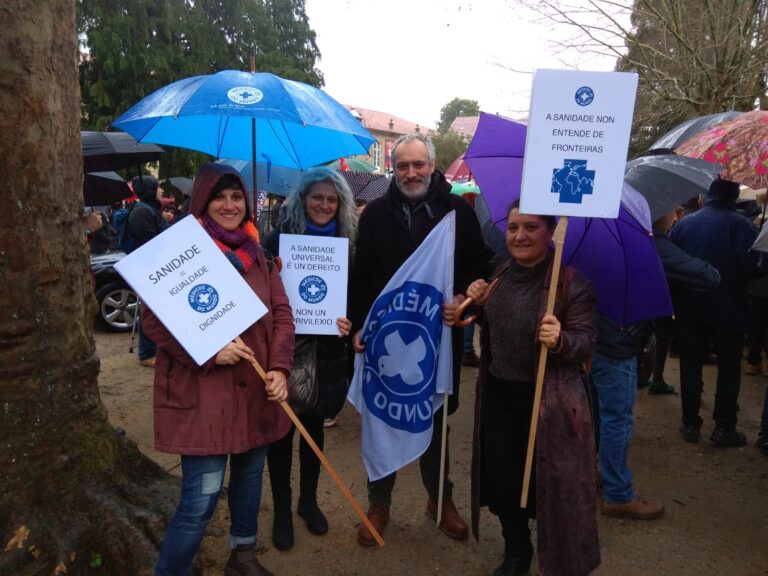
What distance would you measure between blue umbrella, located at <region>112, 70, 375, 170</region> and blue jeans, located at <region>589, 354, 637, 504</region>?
189cm

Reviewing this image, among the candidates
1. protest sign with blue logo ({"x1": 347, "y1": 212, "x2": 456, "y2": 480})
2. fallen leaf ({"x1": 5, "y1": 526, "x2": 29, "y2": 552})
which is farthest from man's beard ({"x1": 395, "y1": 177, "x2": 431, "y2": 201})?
fallen leaf ({"x1": 5, "y1": 526, "x2": 29, "y2": 552})

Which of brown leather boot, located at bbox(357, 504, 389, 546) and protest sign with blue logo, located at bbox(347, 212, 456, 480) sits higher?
protest sign with blue logo, located at bbox(347, 212, 456, 480)

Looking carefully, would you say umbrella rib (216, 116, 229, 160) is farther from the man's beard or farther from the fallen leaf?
the fallen leaf

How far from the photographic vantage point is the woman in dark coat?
225cm

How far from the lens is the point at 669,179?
285 cm

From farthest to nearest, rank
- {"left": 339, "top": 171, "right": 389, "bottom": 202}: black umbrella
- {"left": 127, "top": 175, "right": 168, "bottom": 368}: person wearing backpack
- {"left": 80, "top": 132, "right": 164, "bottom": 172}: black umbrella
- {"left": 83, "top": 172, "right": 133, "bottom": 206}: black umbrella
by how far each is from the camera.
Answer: {"left": 339, "top": 171, "right": 389, "bottom": 202}: black umbrella → {"left": 83, "top": 172, "right": 133, "bottom": 206}: black umbrella → {"left": 127, "top": 175, "right": 168, "bottom": 368}: person wearing backpack → {"left": 80, "top": 132, "right": 164, "bottom": 172}: black umbrella

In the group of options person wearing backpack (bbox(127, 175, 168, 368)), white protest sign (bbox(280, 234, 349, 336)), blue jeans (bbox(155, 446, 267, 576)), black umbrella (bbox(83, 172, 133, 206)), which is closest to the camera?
blue jeans (bbox(155, 446, 267, 576))

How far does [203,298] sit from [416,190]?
1.24 m

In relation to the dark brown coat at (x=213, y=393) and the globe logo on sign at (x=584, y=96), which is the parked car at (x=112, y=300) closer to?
the dark brown coat at (x=213, y=393)

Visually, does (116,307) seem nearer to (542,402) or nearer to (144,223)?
(144,223)

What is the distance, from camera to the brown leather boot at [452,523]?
117 inches

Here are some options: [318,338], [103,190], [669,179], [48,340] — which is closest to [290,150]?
[318,338]

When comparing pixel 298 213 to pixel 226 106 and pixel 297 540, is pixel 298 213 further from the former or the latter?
pixel 297 540

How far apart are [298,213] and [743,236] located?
3264mm
